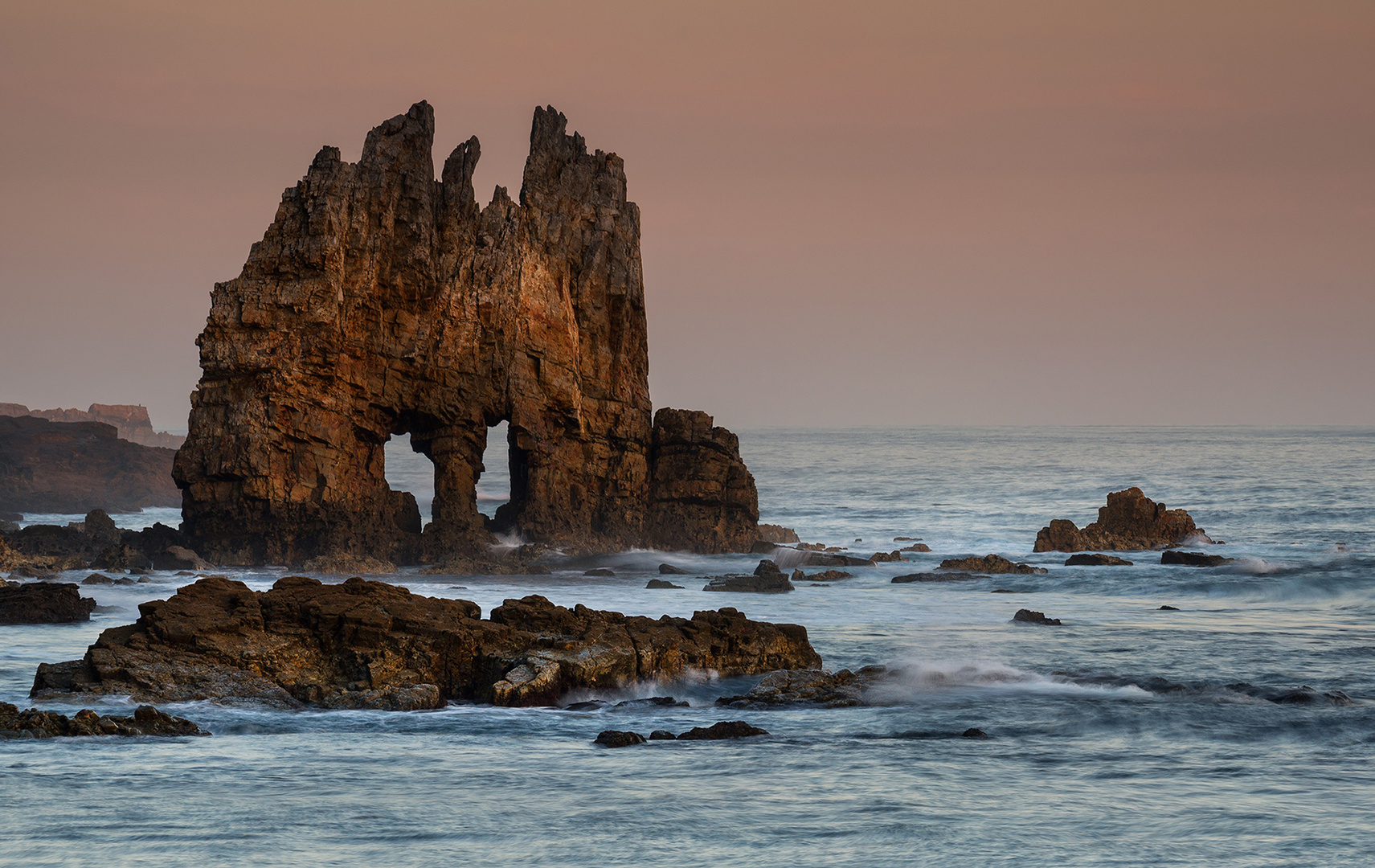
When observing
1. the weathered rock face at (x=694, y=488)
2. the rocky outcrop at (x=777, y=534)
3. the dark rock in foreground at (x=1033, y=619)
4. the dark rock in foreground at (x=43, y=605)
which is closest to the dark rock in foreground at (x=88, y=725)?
the dark rock in foreground at (x=43, y=605)

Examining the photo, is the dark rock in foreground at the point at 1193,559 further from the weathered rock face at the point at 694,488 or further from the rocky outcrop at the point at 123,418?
the rocky outcrop at the point at 123,418

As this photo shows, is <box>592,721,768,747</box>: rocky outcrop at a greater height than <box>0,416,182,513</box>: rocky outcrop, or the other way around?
<box>0,416,182,513</box>: rocky outcrop

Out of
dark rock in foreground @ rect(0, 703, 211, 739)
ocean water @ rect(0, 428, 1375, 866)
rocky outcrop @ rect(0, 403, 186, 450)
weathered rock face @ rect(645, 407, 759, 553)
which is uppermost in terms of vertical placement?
rocky outcrop @ rect(0, 403, 186, 450)

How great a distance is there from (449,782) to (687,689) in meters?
5.82

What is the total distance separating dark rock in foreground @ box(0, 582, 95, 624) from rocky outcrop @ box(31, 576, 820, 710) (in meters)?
7.62

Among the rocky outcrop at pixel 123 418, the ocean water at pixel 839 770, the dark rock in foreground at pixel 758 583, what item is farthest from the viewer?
the rocky outcrop at pixel 123 418

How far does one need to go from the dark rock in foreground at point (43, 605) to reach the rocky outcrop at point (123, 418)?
114 meters

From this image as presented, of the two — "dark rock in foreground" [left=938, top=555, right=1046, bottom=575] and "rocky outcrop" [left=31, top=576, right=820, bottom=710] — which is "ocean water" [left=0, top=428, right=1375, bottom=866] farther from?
"dark rock in foreground" [left=938, top=555, right=1046, bottom=575]

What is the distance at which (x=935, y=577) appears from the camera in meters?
35.8

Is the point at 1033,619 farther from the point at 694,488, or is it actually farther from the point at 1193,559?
the point at 694,488

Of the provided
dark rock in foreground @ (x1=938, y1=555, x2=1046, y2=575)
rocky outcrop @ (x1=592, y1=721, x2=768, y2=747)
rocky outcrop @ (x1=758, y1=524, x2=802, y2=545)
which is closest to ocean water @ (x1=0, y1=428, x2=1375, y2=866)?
rocky outcrop @ (x1=592, y1=721, x2=768, y2=747)

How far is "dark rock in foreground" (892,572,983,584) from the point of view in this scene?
35.2m

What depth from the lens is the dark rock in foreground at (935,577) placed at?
35156 millimetres

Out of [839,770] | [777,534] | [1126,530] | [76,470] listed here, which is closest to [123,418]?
[76,470]
